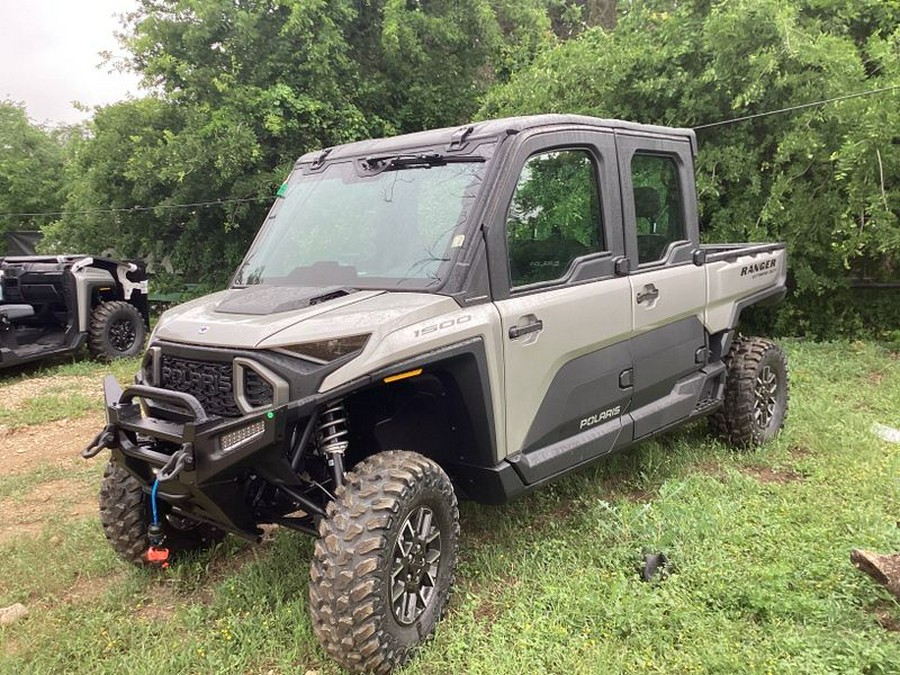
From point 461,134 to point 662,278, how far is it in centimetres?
151

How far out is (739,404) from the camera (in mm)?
5090

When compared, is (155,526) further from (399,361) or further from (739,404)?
(739,404)

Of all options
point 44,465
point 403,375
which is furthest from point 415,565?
point 44,465

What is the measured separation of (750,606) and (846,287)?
25.0 feet

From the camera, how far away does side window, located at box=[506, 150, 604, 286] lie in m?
3.41

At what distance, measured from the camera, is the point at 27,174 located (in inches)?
821

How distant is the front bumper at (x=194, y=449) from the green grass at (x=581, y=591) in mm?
518

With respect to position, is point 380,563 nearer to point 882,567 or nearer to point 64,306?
point 882,567

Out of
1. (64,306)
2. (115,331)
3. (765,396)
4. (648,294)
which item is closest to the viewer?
(648,294)

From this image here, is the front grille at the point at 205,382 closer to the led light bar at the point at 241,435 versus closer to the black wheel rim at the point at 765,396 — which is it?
the led light bar at the point at 241,435

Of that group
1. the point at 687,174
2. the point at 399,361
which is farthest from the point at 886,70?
the point at 399,361

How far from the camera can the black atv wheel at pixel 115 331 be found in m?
9.95

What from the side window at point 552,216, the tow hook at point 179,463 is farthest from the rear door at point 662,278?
the tow hook at point 179,463

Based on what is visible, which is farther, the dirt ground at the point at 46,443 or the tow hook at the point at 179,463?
the dirt ground at the point at 46,443
